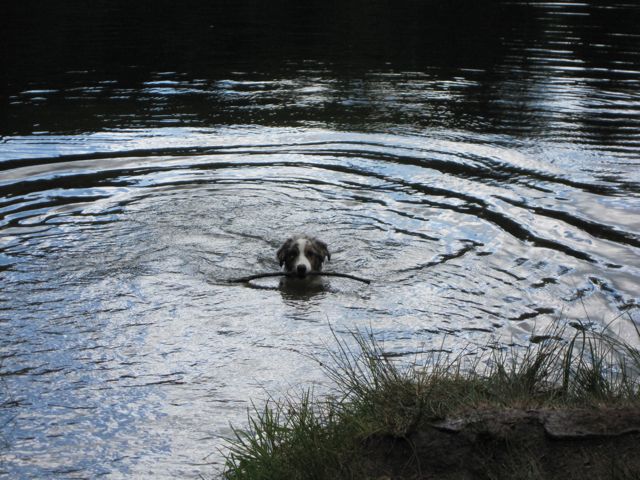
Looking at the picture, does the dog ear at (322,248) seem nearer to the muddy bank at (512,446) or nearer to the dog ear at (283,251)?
the dog ear at (283,251)

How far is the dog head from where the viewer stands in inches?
370

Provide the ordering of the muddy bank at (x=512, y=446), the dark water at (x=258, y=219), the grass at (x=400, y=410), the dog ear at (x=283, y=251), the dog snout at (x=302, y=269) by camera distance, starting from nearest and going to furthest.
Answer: the muddy bank at (x=512, y=446) < the grass at (x=400, y=410) < the dark water at (x=258, y=219) < the dog snout at (x=302, y=269) < the dog ear at (x=283, y=251)

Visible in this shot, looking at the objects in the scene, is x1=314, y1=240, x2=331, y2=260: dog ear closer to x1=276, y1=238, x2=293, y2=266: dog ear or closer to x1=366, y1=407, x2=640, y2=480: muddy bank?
x1=276, y1=238, x2=293, y2=266: dog ear

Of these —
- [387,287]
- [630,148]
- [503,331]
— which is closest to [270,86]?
[630,148]

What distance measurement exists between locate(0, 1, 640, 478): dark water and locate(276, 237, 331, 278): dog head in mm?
233

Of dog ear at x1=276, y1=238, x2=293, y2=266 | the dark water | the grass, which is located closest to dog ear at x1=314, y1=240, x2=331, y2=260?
the dark water

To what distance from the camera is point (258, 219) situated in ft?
37.4

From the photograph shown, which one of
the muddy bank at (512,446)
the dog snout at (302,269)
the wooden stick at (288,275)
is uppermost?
the muddy bank at (512,446)

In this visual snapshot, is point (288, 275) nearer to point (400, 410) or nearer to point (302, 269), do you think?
point (302, 269)

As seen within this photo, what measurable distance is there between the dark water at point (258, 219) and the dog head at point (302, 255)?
233 mm

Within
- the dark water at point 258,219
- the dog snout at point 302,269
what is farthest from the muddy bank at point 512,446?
the dog snout at point 302,269

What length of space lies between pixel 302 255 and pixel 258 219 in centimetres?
196

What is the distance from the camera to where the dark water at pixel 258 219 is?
6.91 m

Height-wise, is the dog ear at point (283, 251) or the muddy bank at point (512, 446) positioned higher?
the muddy bank at point (512, 446)
